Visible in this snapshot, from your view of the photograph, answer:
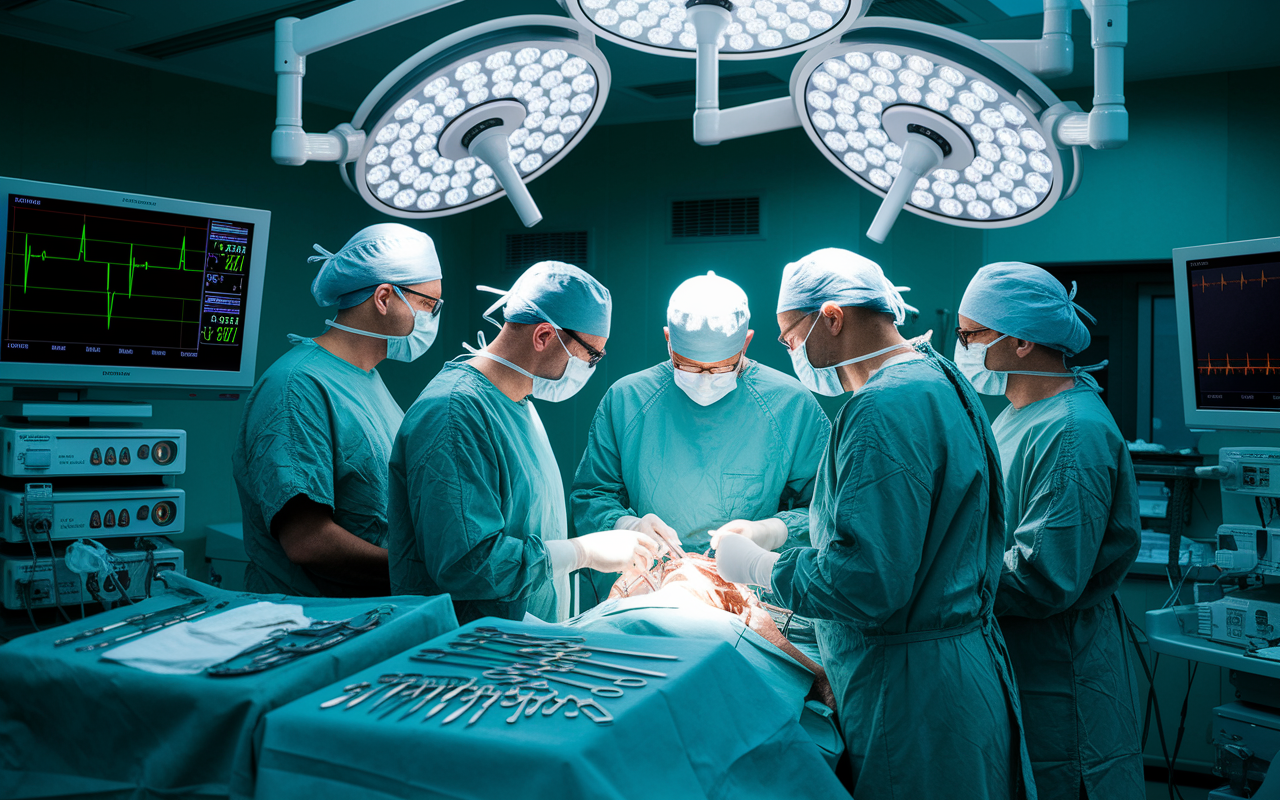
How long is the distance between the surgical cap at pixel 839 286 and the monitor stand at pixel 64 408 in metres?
1.51

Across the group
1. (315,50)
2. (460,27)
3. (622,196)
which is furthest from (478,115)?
(622,196)

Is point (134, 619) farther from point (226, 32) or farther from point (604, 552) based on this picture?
point (226, 32)

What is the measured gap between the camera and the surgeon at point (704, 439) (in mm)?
2369

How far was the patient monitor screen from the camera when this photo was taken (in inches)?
84.3

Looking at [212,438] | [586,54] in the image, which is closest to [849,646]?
[586,54]

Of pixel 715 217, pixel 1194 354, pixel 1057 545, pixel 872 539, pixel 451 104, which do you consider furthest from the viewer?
pixel 715 217

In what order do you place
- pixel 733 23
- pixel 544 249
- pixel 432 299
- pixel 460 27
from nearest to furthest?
1. pixel 733 23
2. pixel 432 299
3. pixel 460 27
4. pixel 544 249

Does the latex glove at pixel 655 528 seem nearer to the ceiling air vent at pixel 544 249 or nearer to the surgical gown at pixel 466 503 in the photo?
the surgical gown at pixel 466 503

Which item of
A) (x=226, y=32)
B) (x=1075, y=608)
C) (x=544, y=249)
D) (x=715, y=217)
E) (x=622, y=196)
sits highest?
(x=226, y=32)

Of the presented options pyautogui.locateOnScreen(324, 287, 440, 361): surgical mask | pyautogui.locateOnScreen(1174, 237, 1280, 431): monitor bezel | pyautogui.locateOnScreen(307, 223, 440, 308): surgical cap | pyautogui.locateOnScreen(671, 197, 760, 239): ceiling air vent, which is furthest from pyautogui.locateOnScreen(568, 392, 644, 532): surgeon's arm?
pyautogui.locateOnScreen(671, 197, 760, 239): ceiling air vent

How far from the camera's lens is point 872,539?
144 centimetres

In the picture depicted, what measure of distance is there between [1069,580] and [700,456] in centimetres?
95

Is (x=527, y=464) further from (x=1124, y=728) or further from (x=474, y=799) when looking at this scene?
(x=1124, y=728)

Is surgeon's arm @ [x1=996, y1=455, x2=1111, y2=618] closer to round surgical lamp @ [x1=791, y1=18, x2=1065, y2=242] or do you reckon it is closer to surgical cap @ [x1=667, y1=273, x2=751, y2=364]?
round surgical lamp @ [x1=791, y1=18, x2=1065, y2=242]
